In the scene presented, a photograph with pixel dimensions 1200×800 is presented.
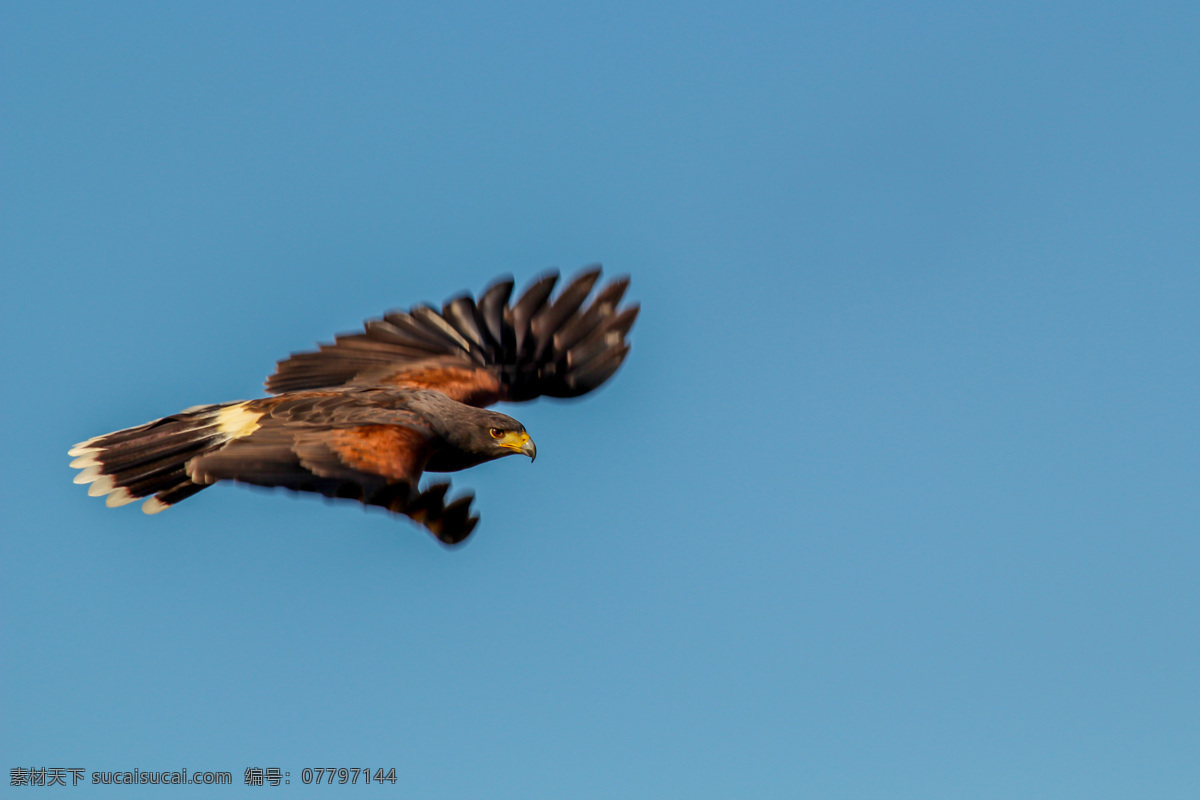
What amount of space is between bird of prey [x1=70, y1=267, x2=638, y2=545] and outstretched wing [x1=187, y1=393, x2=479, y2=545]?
1 centimetres

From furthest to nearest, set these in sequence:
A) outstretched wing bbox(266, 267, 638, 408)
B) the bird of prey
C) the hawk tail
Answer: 1. outstretched wing bbox(266, 267, 638, 408)
2. the hawk tail
3. the bird of prey

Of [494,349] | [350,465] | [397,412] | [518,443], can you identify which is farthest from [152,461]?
[494,349]

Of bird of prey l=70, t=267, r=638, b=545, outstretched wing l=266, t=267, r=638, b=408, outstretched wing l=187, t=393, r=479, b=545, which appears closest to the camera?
outstretched wing l=187, t=393, r=479, b=545

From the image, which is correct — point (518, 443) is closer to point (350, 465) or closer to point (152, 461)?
point (350, 465)

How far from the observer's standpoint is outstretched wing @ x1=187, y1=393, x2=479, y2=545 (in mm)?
9266

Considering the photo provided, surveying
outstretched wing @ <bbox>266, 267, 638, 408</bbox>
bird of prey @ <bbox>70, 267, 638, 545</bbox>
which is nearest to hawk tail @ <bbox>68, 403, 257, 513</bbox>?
bird of prey @ <bbox>70, 267, 638, 545</bbox>

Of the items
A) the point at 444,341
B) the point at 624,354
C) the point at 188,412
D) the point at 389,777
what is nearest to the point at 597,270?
the point at 624,354

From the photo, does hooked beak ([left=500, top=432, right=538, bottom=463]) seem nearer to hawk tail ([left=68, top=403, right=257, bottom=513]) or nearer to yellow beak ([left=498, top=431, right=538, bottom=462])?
yellow beak ([left=498, top=431, right=538, bottom=462])

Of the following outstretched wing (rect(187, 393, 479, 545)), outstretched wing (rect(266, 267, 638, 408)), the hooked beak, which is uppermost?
outstretched wing (rect(266, 267, 638, 408))

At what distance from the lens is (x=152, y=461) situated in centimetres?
1150

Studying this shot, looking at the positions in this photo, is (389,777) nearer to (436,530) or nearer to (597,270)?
(436,530)

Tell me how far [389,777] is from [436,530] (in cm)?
320

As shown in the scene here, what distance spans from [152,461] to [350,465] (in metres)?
3.18

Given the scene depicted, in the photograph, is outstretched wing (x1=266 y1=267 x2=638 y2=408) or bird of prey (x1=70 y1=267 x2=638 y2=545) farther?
outstretched wing (x1=266 y1=267 x2=638 y2=408)
